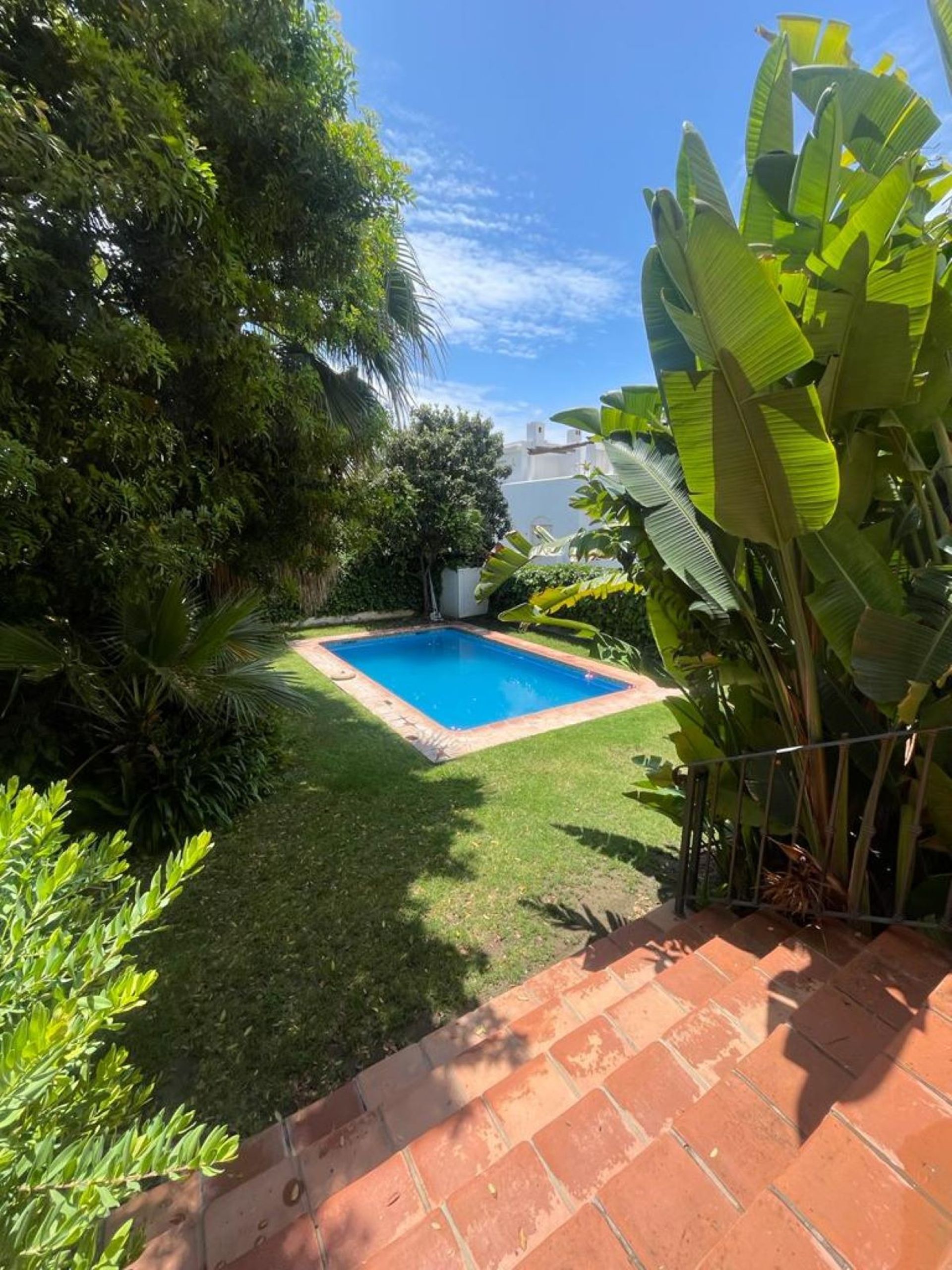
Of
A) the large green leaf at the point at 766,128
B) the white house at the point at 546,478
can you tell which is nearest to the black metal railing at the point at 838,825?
the large green leaf at the point at 766,128

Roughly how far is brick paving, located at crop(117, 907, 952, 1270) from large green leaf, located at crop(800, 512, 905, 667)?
4.55ft

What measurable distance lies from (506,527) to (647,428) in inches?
592

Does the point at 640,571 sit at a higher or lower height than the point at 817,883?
higher

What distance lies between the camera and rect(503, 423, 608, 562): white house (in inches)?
814

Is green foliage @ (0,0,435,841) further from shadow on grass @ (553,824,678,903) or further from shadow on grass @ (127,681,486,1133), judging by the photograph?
shadow on grass @ (553,824,678,903)

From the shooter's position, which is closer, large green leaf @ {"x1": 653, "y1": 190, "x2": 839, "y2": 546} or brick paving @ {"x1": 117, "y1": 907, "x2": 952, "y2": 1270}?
brick paving @ {"x1": 117, "y1": 907, "x2": 952, "y2": 1270}

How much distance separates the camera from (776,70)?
2.29 metres

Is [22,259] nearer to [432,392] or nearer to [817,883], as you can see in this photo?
[432,392]

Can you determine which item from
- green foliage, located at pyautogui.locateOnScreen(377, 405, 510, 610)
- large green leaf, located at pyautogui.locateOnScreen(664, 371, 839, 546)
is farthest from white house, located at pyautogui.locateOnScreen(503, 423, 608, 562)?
large green leaf, located at pyautogui.locateOnScreen(664, 371, 839, 546)

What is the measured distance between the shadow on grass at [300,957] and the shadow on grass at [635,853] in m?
1.17

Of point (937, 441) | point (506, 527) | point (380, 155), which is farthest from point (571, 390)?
point (937, 441)

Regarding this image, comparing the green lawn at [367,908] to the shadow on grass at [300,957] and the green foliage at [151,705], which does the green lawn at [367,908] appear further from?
the green foliage at [151,705]

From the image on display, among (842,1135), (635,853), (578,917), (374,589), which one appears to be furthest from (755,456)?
(374,589)

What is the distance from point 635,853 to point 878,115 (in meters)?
4.81
